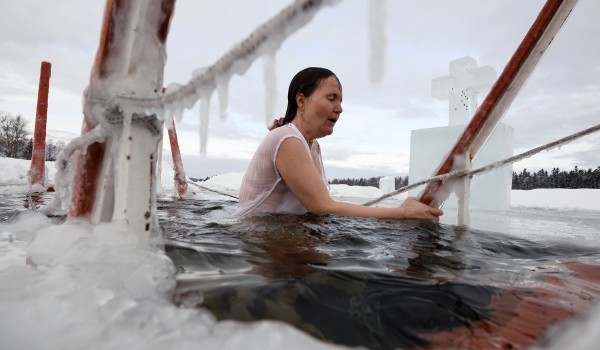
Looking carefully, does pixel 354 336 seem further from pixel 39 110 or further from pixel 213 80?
pixel 39 110

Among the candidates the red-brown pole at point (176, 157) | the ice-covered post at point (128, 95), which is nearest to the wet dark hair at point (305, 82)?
the ice-covered post at point (128, 95)

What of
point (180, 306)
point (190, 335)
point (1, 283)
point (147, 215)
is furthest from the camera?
point (147, 215)

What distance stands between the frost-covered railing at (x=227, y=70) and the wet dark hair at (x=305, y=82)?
5.19 ft

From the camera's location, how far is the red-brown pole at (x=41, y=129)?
511cm

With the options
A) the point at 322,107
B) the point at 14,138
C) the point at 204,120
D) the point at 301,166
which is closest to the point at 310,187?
the point at 301,166

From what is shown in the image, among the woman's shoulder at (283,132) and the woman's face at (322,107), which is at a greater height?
the woman's face at (322,107)

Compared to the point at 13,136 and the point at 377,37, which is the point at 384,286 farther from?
the point at 13,136

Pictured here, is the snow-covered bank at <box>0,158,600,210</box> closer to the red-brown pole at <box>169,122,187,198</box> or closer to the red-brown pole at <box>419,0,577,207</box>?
the red-brown pole at <box>169,122,187,198</box>

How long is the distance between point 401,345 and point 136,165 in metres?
0.91

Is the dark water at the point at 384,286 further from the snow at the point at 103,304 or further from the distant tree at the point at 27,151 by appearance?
the distant tree at the point at 27,151

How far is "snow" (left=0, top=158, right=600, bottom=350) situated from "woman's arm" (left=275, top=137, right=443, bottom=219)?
3.46ft

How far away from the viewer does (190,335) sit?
791 millimetres

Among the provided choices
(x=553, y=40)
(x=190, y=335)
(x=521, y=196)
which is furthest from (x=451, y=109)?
(x=190, y=335)

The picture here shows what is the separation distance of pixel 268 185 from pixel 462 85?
6051 mm
